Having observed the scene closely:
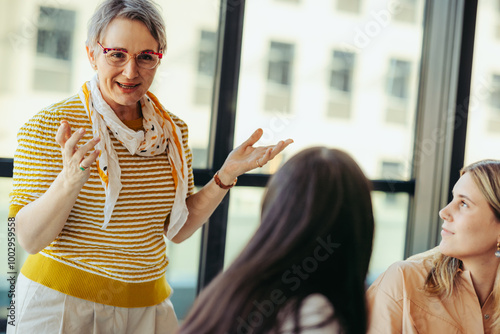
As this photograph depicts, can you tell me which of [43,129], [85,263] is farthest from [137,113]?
[85,263]

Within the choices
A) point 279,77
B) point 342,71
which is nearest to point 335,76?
point 342,71

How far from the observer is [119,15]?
5.02ft

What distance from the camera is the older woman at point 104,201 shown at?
146cm

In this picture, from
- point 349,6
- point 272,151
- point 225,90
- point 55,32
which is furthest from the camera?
point 349,6

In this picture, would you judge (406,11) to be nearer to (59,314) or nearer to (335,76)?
(335,76)

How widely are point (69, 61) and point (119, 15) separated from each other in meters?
0.85

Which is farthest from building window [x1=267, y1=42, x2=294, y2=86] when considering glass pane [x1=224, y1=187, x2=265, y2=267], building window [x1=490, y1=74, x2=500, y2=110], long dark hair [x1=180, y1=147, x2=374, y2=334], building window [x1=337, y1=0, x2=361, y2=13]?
long dark hair [x1=180, y1=147, x2=374, y2=334]

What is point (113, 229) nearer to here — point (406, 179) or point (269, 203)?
point (269, 203)

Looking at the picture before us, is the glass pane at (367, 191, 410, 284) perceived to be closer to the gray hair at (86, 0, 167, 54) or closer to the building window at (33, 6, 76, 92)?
the building window at (33, 6, 76, 92)

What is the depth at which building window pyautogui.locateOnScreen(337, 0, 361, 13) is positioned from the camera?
2.89m

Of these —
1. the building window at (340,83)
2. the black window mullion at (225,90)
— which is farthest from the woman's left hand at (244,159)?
the building window at (340,83)

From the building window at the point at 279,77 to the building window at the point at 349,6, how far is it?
37 centimetres

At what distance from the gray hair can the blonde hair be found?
3.67 feet

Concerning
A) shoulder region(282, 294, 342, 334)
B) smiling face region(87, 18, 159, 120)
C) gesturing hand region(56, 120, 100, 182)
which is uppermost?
smiling face region(87, 18, 159, 120)
